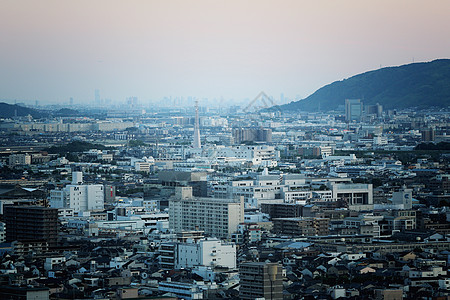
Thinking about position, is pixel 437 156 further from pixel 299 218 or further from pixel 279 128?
pixel 279 128

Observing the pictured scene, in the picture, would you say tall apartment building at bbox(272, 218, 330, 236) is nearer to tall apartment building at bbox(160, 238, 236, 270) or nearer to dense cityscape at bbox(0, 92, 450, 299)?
dense cityscape at bbox(0, 92, 450, 299)

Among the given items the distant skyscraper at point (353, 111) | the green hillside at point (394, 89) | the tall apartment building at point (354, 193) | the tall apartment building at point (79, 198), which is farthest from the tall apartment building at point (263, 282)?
the green hillside at point (394, 89)

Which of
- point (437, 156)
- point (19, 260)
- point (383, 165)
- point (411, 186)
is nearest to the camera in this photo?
point (19, 260)

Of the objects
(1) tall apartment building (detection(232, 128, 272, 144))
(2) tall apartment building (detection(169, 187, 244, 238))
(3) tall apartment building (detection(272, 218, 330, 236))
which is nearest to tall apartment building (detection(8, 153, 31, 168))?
(1) tall apartment building (detection(232, 128, 272, 144))

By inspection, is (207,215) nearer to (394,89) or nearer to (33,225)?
(33,225)

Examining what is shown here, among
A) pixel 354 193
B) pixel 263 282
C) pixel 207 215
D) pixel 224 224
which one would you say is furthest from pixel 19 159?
pixel 263 282

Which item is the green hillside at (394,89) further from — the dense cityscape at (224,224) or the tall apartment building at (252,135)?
the dense cityscape at (224,224)

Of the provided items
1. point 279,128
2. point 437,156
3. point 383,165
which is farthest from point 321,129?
point 383,165
